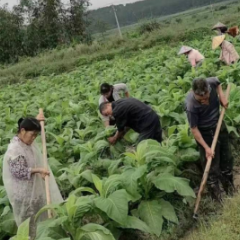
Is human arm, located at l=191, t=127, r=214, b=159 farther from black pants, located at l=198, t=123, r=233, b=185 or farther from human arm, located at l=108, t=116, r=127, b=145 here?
human arm, located at l=108, t=116, r=127, b=145

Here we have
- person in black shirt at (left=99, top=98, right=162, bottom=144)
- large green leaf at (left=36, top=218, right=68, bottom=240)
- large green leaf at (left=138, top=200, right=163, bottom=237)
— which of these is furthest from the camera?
person in black shirt at (left=99, top=98, right=162, bottom=144)

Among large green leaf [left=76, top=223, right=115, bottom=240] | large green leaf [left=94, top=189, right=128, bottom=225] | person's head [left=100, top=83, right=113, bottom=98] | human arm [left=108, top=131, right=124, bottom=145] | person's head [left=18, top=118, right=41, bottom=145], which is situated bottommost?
large green leaf [left=76, top=223, right=115, bottom=240]

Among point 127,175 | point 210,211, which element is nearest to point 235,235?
point 210,211

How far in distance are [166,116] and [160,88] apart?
2.41 metres

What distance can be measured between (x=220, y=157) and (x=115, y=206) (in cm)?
162

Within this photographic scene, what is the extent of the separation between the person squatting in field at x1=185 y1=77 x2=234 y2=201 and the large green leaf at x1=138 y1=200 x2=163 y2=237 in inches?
30.9

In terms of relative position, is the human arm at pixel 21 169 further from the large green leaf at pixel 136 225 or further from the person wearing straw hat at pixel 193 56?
the person wearing straw hat at pixel 193 56

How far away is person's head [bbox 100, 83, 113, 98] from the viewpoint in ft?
21.3

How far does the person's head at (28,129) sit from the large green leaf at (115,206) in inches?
38.4

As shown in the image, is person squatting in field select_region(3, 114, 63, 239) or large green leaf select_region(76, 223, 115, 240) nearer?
large green leaf select_region(76, 223, 115, 240)

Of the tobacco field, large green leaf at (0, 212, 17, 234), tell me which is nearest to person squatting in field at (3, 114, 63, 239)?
large green leaf at (0, 212, 17, 234)

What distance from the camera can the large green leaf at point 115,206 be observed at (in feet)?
13.2

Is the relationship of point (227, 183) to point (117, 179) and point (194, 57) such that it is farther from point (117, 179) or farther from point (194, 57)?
point (194, 57)

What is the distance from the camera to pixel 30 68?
2314 centimetres
